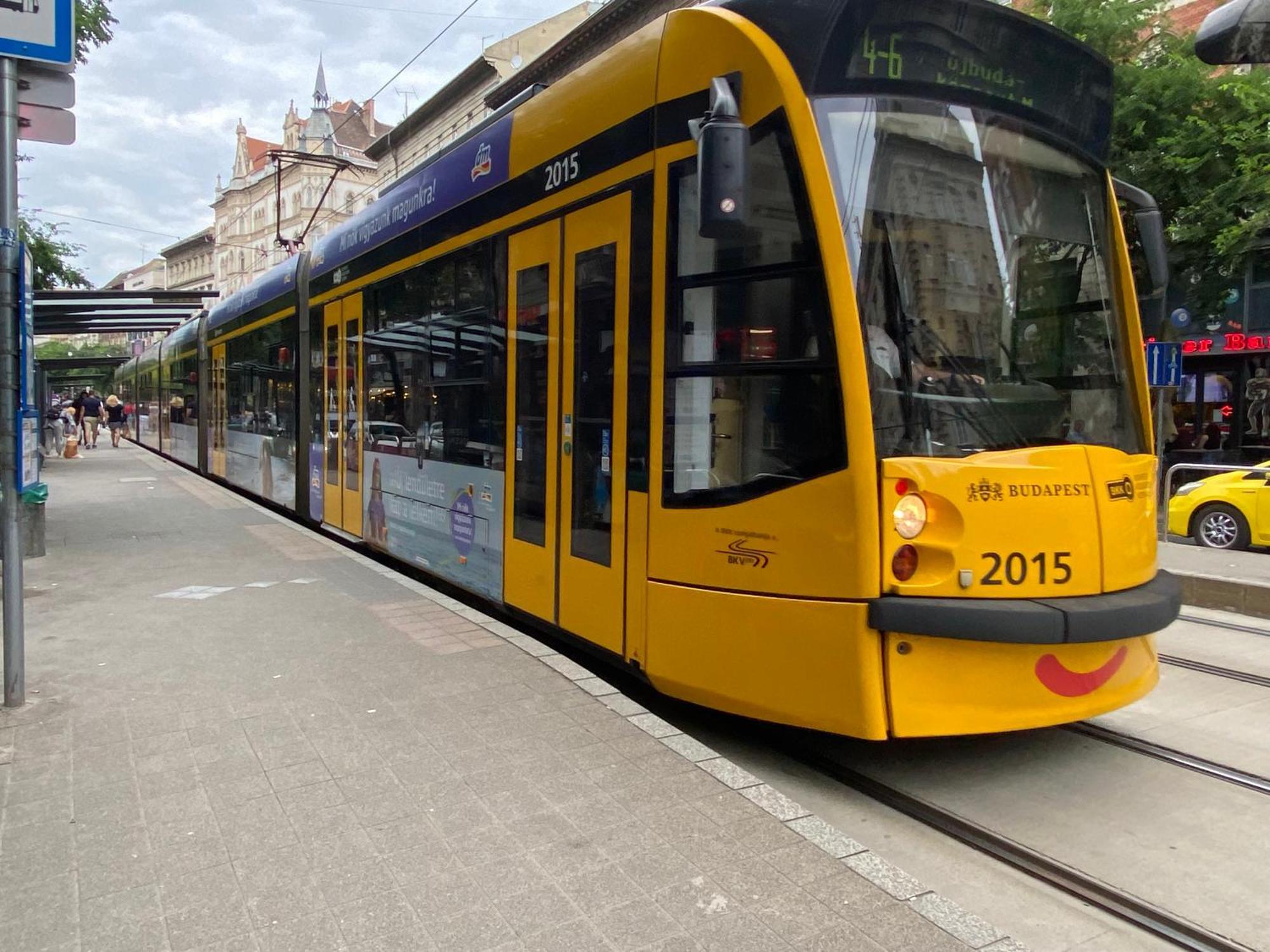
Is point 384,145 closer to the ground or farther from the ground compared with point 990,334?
farther from the ground

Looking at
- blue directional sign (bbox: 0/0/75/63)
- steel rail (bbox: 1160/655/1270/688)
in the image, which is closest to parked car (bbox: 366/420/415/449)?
blue directional sign (bbox: 0/0/75/63)

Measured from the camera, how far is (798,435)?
12.8 ft

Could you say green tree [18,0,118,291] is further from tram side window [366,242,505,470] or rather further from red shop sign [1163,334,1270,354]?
red shop sign [1163,334,1270,354]

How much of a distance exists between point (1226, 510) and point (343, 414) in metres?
10.2

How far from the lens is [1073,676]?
3.95 m

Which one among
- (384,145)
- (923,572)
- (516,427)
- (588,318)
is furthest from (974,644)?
(384,145)

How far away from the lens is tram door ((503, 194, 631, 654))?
190 inches

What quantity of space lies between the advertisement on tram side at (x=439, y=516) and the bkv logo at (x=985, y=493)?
10.7 ft

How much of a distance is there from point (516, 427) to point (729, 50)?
2.63m

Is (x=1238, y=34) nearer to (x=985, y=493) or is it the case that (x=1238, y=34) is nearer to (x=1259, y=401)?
(x=985, y=493)

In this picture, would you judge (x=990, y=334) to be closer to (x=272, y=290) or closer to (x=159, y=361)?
(x=272, y=290)

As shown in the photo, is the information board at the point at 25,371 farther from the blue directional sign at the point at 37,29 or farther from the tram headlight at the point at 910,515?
the tram headlight at the point at 910,515

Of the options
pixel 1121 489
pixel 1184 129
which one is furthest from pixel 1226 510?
pixel 1121 489

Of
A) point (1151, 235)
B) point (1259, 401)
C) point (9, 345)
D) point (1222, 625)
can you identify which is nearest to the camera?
point (9, 345)
